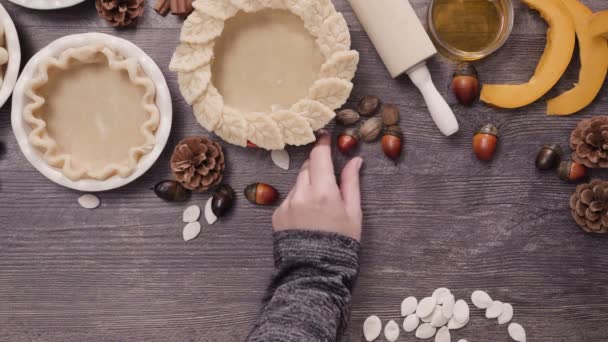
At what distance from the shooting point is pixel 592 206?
3.48 feet

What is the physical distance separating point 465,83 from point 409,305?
45cm

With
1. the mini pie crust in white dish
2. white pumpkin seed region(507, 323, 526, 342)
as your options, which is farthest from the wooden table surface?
the mini pie crust in white dish

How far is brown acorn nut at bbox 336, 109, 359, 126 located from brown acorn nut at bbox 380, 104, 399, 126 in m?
0.05

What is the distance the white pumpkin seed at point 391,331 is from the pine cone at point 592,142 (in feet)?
1.60

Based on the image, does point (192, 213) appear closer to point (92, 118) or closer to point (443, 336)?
point (92, 118)

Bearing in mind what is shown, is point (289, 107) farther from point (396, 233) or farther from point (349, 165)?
point (396, 233)

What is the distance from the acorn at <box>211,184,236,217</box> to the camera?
3.59 feet

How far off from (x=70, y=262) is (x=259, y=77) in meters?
0.54

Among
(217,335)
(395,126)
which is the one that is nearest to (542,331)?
(395,126)

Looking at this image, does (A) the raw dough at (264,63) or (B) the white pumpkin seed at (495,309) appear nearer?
(A) the raw dough at (264,63)

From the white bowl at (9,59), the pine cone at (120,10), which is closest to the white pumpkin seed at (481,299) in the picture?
the pine cone at (120,10)

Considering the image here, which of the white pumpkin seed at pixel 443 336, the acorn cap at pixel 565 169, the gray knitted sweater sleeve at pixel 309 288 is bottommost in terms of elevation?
the white pumpkin seed at pixel 443 336

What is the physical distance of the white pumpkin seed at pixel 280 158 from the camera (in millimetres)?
1109

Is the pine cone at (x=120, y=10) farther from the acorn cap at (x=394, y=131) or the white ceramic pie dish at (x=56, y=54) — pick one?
the acorn cap at (x=394, y=131)
